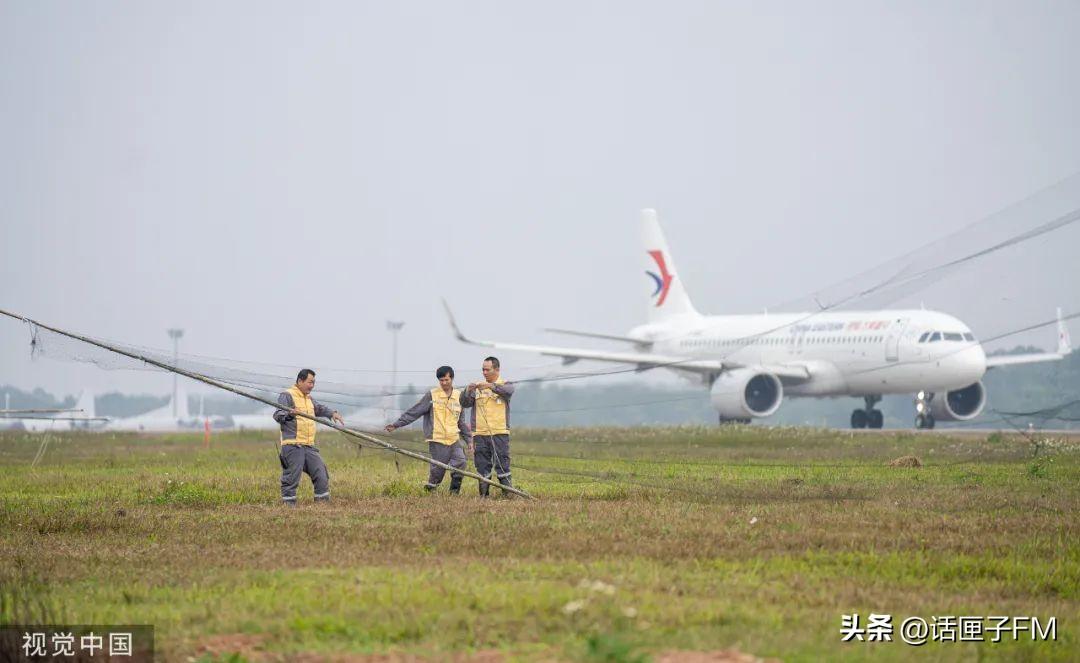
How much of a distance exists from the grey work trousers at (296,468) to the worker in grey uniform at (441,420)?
1.29m

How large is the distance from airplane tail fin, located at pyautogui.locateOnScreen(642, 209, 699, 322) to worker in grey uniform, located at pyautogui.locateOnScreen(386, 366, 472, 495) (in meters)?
40.6

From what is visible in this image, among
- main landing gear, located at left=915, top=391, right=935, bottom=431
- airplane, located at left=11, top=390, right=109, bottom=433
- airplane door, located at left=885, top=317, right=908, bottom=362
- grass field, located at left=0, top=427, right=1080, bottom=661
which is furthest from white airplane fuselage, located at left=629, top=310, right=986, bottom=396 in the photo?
grass field, located at left=0, top=427, right=1080, bottom=661

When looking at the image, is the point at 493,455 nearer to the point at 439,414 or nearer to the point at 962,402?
the point at 439,414

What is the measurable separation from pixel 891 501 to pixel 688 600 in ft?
27.1

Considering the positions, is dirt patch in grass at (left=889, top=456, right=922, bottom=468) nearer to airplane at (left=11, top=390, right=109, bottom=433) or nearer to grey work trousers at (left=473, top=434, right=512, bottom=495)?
grey work trousers at (left=473, top=434, right=512, bottom=495)

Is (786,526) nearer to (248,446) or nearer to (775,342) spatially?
(248,446)

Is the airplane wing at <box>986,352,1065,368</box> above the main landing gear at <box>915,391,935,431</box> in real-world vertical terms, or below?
above

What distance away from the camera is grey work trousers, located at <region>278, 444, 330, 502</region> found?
56.1ft

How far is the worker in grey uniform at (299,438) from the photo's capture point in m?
17.1

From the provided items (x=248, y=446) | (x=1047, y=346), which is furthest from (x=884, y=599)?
(x=248, y=446)

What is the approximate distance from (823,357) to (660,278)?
1215cm

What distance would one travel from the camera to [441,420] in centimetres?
1845

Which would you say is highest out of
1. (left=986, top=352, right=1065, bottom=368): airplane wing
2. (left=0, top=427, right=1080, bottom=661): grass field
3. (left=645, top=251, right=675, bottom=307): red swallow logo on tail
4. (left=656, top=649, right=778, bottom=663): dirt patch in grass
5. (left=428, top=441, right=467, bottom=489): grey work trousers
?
(left=645, top=251, right=675, bottom=307): red swallow logo on tail

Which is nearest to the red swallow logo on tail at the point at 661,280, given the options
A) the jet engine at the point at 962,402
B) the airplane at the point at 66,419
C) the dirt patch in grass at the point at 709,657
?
the jet engine at the point at 962,402
